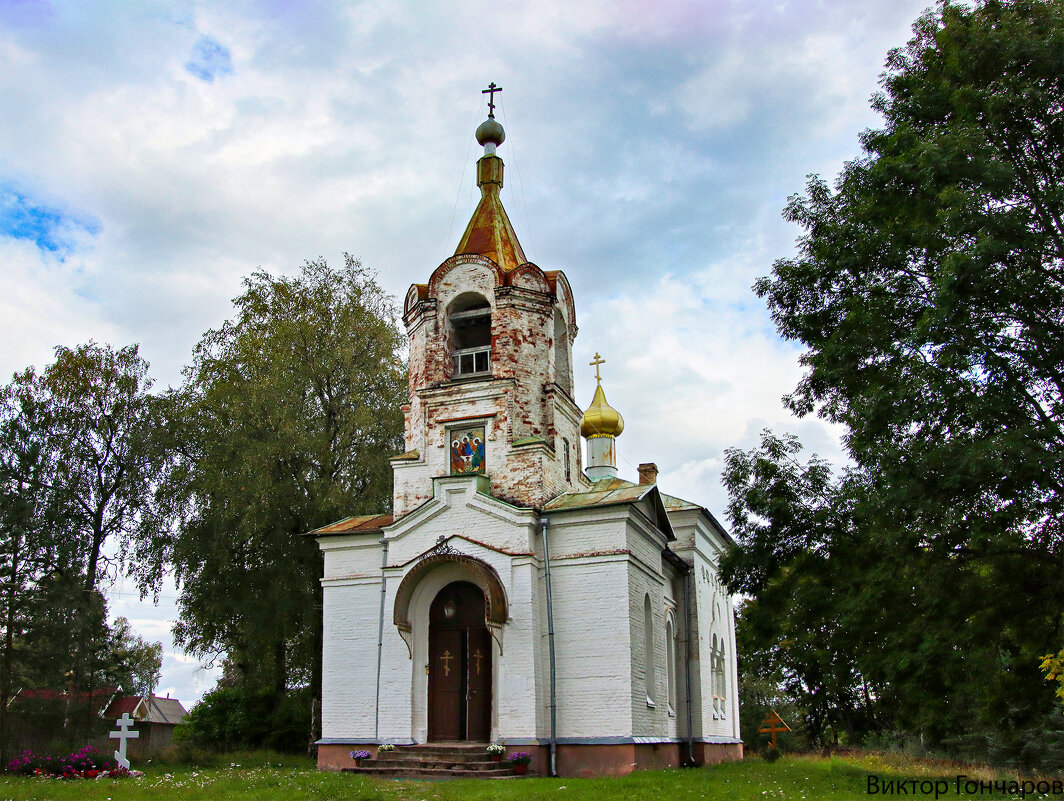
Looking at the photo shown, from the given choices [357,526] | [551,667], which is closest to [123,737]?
[357,526]

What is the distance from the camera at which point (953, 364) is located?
11.7 m

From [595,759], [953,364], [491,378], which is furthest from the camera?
[491,378]

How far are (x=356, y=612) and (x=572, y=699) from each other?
4709 mm

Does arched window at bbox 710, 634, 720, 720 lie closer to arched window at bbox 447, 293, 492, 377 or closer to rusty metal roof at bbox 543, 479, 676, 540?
rusty metal roof at bbox 543, 479, 676, 540

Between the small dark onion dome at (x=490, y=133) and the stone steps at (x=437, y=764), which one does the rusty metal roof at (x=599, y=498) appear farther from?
the small dark onion dome at (x=490, y=133)

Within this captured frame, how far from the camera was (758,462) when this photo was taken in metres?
15.6

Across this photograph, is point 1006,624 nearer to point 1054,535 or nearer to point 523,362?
point 1054,535

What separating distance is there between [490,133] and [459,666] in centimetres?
1205

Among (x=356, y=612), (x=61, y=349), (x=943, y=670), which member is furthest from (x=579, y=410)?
(x=61, y=349)

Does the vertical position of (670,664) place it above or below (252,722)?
above

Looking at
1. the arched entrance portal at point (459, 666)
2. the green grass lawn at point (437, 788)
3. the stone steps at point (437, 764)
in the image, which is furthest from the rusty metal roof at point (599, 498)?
the green grass lawn at point (437, 788)

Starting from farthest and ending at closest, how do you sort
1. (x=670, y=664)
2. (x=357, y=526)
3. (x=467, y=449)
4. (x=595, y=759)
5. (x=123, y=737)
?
(x=670, y=664), (x=357, y=526), (x=467, y=449), (x=123, y=737), (x=595, y=759)

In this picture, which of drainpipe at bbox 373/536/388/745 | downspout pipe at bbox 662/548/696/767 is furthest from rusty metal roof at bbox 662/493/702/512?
drainpipe at bbox 373/536/388/745

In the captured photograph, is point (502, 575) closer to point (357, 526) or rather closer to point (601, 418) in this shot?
point (357, 526)
